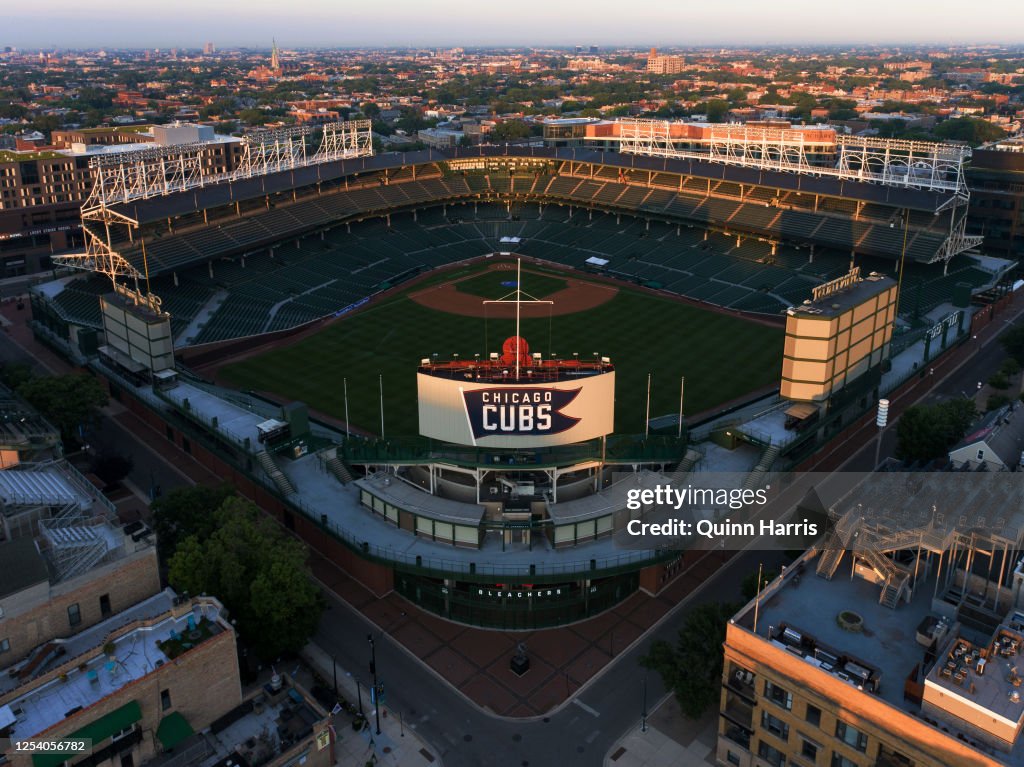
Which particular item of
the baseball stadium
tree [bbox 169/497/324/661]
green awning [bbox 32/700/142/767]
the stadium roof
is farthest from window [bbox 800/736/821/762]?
the stadium roof

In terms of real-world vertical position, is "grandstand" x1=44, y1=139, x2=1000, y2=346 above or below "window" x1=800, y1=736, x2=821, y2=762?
above

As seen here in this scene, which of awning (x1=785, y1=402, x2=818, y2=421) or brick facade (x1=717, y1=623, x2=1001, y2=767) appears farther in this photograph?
awning (x1=785, y1=402, x2=818, y2=421)

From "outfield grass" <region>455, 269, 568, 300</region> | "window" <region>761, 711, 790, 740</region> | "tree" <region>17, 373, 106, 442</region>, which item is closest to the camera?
"window" <region>761, 711, 790, 740</region>

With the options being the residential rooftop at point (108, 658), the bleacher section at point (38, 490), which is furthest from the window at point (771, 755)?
the bleacher section at point (38, 490)

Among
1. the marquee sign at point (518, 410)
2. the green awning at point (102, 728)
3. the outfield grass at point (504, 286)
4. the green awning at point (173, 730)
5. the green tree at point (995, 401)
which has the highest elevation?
the marquee sign at point (518, 410)

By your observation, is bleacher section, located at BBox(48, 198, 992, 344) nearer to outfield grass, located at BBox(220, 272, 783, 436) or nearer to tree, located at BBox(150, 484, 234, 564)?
outfield grass, located at BBox(220, 272, 783, 436)

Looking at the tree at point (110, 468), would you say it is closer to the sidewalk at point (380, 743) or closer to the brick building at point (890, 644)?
the sidewalk at point (380, 743)
